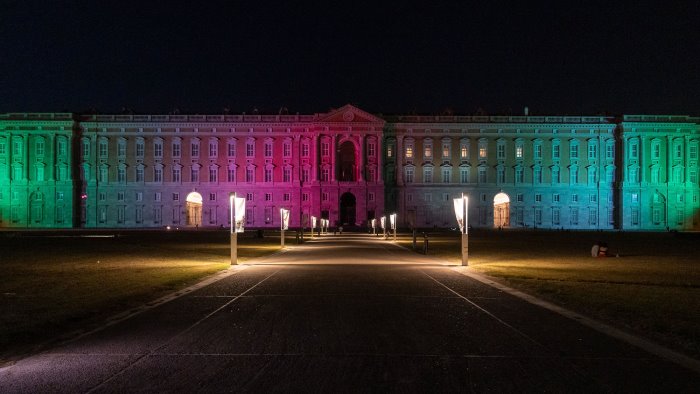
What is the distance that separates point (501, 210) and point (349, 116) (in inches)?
1276

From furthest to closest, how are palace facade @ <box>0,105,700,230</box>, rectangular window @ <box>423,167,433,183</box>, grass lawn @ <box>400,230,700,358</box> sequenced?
1. rectangular window @ <box>423,167,433,183</box>
2. palace facade @ <box>0,105,700,230</box>
3. grass lawn @ <box>400,230,700,358</box>

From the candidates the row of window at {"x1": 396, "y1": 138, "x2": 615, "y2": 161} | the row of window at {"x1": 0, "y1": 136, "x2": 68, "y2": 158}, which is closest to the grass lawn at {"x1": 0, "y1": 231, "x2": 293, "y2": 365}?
the row of window at {"x1": 0, "y1": 136, "x2": 68, "y2": 158}

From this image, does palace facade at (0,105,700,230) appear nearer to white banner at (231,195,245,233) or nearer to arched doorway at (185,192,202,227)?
arched doorway at (185,192,202,227)

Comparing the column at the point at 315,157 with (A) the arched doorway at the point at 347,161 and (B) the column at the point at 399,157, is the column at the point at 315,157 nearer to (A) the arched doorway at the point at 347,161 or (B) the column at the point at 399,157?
(A) the arched doorway at the point at 347,161

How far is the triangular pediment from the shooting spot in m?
117

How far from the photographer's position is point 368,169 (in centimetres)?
11988

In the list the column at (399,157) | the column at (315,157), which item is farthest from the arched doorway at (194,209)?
the column at (399,157)

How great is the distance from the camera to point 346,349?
10867 millimetres

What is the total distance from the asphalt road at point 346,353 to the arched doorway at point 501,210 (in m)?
108

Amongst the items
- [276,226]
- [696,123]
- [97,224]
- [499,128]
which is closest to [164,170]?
[97,224]

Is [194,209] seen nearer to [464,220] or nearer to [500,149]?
[500,149]

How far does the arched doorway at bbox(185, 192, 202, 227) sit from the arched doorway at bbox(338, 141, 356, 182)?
24.9 meters

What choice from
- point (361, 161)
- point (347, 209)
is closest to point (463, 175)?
point (361, 161)

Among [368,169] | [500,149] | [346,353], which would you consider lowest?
[346,353]
